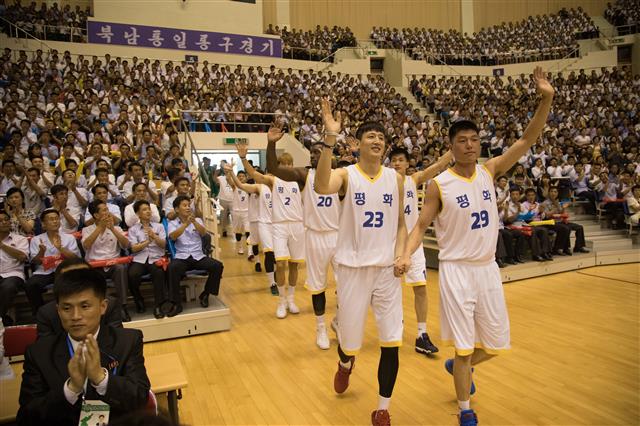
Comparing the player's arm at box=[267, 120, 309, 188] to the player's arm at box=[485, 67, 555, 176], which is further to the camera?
the player's arm at box=[267, 120, 309, 188]

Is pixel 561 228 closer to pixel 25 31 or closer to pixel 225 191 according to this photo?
pixel 225 191

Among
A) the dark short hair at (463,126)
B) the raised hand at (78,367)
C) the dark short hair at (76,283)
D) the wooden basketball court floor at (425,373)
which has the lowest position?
the wooden basketball court floor at (425,373)

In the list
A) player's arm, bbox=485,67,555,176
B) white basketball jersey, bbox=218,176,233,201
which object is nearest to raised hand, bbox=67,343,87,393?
player's arm, bbox=485,67,555,176

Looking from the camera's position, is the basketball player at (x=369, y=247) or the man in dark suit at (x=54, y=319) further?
the basketball player at (x=369, y=247)

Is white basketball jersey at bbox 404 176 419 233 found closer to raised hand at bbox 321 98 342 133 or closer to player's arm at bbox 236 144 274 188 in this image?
player's arm at bbox 236 144 274 188

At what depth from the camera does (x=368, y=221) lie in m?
3.38

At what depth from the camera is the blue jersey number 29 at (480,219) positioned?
3139mm

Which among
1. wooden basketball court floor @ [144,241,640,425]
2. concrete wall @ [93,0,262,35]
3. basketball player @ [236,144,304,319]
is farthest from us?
concrete wall @ [93,0,262,35]

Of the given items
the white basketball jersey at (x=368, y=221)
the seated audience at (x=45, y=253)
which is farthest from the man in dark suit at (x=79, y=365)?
the seated audience at (x=45, y=253)

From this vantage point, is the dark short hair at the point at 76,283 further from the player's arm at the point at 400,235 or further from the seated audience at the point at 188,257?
the seated audience at the point at 188,257

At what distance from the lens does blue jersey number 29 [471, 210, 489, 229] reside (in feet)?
10.3

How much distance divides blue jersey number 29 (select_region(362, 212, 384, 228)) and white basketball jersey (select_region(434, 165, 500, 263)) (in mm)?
432

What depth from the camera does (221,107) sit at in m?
14.5

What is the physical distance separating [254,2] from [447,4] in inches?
471
